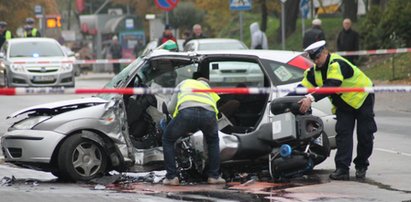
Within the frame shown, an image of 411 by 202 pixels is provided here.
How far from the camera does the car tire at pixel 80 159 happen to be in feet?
35.7

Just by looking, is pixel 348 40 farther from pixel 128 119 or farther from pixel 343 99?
pixel 128 119

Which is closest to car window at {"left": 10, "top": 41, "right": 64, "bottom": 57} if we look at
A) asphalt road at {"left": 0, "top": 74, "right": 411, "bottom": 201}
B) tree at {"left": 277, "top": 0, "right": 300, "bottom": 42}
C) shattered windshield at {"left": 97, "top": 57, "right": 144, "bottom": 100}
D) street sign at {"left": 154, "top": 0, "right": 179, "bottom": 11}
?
street sign at {"left": 154, "top": 0, "right": 179, "bottom": 11}

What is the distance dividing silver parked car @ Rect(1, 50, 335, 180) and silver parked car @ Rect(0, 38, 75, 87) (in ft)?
48.3

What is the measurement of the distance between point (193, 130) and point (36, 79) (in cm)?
1587

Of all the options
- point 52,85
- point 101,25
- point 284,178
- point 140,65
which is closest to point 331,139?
point 284,178

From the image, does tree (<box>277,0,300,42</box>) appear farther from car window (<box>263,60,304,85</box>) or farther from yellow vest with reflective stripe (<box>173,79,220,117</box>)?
yellow vest with reflective stripe (<box>173,79,220,117</box>)

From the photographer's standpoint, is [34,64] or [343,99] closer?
[343,99]

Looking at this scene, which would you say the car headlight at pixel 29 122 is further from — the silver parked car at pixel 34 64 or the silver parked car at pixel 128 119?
the silver parked car at pixel 34 64

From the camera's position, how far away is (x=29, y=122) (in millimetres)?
11094

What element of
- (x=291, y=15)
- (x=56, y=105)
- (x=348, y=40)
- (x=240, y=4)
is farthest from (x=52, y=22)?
(x=56, y=105)

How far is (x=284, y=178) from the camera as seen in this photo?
10.9 metres

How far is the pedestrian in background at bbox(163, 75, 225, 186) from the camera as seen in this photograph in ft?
35.0

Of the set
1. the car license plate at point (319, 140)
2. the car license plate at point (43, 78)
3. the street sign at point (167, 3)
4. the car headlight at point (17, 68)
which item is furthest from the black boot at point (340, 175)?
the street sign at point (167, 3)

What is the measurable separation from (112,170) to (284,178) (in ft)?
6.42
